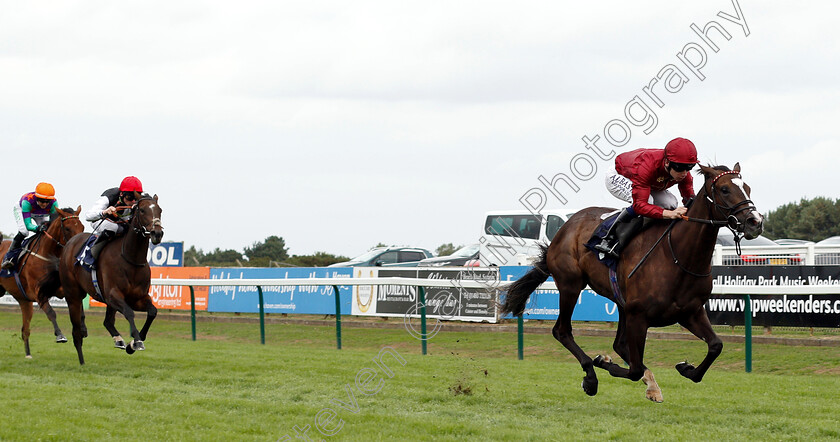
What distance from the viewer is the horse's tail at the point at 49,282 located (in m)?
10.3

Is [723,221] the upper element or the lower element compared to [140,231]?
lower

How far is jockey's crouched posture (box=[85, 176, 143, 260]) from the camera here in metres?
9.02

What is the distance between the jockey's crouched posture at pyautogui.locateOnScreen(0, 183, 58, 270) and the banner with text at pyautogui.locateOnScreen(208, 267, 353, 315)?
6816 millimetres

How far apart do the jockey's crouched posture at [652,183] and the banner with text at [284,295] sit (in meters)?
Answer: 10.7

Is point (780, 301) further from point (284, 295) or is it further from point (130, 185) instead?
point (284, 295)

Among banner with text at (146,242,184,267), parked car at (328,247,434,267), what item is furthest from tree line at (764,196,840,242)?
banner with text at (146,242,184,267)

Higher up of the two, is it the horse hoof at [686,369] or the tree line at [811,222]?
the tree line at [811,222]

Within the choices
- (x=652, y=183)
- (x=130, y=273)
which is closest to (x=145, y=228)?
(x=130, y=273)

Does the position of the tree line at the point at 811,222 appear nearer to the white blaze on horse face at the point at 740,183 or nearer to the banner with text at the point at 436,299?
the banner with text at the point at 436,299

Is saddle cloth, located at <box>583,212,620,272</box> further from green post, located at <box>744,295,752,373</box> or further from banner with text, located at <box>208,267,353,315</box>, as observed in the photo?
banner with text, located at <box>208,267,353,315</box>

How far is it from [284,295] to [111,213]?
8861 mm

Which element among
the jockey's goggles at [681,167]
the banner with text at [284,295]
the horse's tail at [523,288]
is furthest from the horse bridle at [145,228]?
the banner with text at [284,295]

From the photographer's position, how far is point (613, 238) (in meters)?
6.44

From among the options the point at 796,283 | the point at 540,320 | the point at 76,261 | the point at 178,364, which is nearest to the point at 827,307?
the point at 796,283
